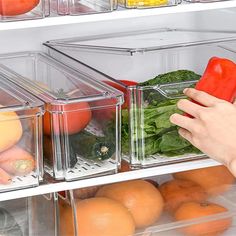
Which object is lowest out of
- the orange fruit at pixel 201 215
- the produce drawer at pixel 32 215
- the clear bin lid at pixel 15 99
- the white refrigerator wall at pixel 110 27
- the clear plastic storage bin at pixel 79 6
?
the orange fruit at pixel 201 215

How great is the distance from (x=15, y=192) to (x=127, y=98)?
0.33 meters

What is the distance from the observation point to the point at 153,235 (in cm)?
200

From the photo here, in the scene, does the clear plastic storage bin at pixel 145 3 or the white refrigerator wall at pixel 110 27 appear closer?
the clear plastic storage bin at pixel 145 3

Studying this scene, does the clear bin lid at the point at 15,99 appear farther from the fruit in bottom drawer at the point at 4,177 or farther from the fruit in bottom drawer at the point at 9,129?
the fruit in bottom drawer at the point at 4,177

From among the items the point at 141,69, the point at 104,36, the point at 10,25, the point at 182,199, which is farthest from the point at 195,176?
the point at 10,25

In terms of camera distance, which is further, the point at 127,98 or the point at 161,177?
the point at 161,177

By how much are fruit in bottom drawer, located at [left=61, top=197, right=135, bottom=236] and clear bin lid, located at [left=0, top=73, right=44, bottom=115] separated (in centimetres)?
28

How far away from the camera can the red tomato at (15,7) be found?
172cm

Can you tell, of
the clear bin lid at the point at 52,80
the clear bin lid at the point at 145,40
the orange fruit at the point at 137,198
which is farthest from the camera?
the clear bin lid at the point at 145,40

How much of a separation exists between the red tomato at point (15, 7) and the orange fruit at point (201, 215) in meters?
0.63

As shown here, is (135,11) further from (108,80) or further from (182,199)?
(182,199)

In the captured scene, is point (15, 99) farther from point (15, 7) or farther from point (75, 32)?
point (75, 32)

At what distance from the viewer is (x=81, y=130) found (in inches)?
72.0

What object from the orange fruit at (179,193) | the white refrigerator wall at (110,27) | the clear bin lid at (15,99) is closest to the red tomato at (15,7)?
the clear bin lid at (15,99)
